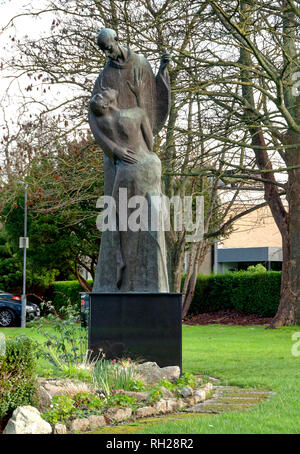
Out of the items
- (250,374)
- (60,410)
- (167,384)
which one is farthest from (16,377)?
(250,374)

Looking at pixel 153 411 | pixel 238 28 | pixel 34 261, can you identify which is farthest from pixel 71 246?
pixel 153 411

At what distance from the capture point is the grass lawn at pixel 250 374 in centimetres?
631

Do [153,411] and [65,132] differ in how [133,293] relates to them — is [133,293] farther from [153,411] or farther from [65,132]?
[65,132]

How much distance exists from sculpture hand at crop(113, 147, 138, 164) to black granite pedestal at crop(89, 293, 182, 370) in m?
1.79

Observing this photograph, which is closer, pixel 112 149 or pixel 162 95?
pixel 112 149

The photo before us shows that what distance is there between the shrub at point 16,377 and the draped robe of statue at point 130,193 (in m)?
2.89

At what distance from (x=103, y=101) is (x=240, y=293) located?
2135 centimetres

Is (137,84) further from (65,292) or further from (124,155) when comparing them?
(65,292)

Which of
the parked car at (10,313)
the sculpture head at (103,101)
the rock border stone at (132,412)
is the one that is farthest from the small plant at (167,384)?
the parked car at (10,313)

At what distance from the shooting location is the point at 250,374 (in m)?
10.5

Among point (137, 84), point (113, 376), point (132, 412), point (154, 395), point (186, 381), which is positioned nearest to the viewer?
point (132, 412)

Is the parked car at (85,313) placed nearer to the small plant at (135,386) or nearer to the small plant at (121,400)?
the small plant at (135,386)

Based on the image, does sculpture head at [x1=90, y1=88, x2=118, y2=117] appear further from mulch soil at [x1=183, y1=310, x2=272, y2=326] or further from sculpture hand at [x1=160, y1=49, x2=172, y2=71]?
mulch soil at [x1=183, y1=310, x2=272, y2=326]

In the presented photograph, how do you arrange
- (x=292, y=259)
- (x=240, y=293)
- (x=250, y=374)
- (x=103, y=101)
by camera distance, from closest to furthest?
(x=103, y=101) < (x=250, y=374) < (x=292, y=259) < (x=240, y=293)
